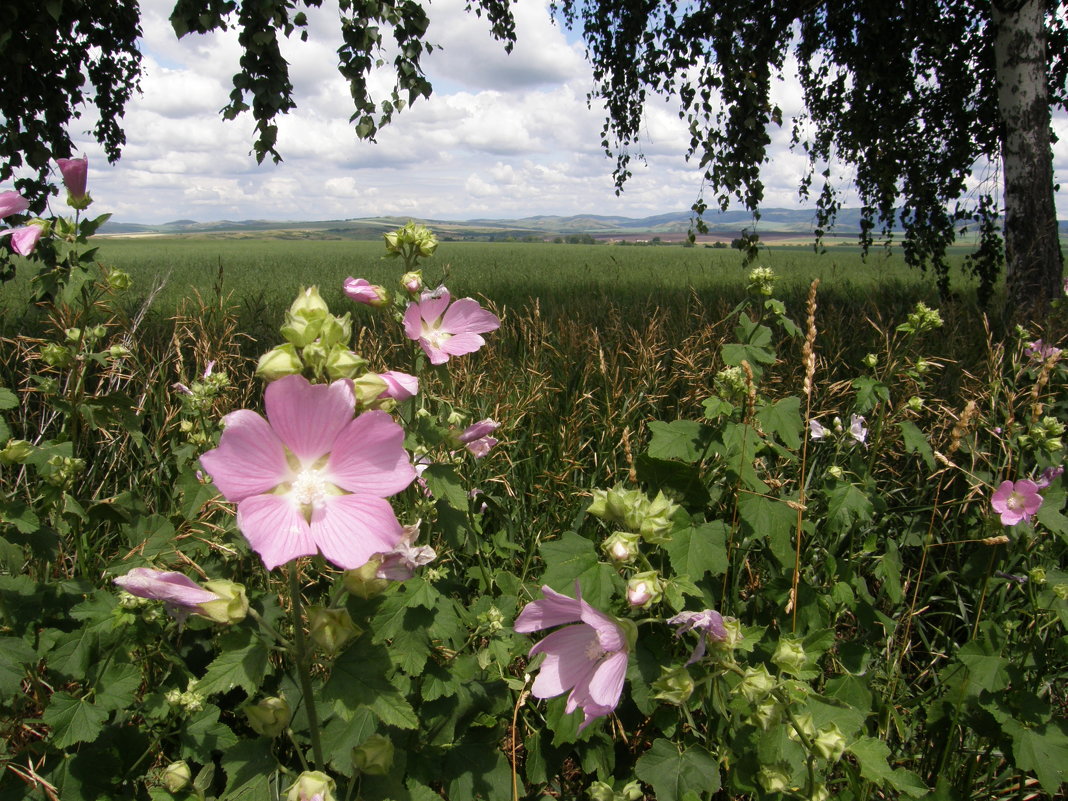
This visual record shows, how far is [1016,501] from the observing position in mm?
1812

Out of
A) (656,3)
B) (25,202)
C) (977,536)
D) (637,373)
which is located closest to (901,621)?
(977,536)

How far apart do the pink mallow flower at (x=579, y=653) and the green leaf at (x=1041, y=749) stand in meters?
1.08

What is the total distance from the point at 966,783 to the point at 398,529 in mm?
1513

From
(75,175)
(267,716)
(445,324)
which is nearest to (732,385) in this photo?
(445,324)

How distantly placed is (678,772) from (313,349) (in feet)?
3.23

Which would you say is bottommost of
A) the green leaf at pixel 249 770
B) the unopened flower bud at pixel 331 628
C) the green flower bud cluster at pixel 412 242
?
the green leaf at pixel 249 770

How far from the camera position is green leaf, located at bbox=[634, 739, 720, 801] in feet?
3.77

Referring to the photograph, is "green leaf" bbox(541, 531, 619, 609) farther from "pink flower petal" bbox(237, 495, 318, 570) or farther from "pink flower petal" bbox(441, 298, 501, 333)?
"pink flower petal" bbox(237, 495, 318, 570)

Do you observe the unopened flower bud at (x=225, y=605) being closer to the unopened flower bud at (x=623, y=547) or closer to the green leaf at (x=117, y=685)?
the unopened flower bud at (x=623, y=547)

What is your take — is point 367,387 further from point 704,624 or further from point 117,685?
point 117,685

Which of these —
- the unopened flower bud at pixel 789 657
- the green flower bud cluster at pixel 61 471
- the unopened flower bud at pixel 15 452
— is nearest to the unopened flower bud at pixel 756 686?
the unopened flower bud at pixel 789 657

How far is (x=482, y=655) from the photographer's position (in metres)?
1.46

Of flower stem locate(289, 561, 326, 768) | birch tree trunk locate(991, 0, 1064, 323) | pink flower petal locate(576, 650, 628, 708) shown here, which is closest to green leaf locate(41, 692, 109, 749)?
flower stem locate(289, 561, 326, 768)

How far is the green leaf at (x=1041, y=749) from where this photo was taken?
1419mm
